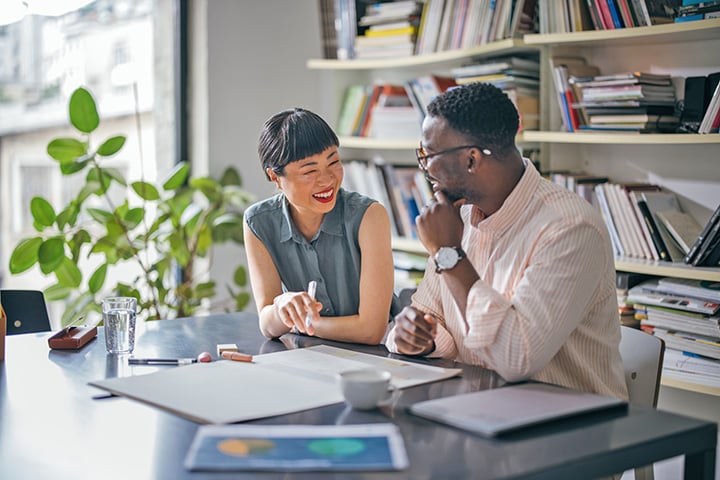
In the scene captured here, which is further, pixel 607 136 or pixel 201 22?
pixel 201 22

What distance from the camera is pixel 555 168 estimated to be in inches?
123

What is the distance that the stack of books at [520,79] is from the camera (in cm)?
311

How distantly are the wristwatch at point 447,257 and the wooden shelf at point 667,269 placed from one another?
1.13 meters

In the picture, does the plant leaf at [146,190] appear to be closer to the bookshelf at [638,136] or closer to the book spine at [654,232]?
the bookshelf at [638,136]

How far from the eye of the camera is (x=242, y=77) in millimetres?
3941

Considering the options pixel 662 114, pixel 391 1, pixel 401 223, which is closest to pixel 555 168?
pixel 662 114

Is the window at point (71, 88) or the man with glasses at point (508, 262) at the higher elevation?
the window at point (71, 88)

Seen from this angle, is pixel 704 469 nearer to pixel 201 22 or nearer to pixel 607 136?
pixel 607 136

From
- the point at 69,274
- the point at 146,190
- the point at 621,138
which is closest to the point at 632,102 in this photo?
the point at 621,138

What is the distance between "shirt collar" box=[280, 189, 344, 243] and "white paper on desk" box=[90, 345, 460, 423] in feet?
1.52

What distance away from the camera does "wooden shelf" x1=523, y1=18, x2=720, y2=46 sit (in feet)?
8.37

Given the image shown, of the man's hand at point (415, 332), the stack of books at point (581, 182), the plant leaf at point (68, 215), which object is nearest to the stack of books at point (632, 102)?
the stack of books at point (581, 182)

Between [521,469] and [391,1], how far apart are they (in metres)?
2.84

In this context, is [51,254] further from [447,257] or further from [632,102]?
[632,102]
